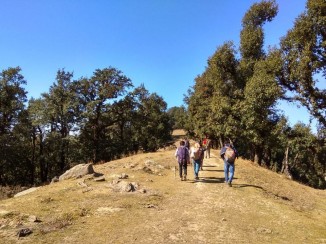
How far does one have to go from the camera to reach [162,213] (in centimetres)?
1233

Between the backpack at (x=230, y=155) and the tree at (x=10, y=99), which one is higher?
the tree at (x=10, y=99)

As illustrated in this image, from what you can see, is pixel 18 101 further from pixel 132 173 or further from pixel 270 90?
pixel 270 90

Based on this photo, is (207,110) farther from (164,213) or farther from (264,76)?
(164,213)

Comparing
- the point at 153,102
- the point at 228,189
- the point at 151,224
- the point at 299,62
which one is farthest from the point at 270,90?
the point at 153,102

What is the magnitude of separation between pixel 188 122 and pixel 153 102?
1230 cm

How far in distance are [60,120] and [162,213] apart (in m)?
34.9

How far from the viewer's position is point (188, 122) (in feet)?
188

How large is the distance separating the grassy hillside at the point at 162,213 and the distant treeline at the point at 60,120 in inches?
1016

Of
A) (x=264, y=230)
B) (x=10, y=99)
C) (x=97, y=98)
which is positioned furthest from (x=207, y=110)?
(x=264, y=230)

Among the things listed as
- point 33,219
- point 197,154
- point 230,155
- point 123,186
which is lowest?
point 33,219

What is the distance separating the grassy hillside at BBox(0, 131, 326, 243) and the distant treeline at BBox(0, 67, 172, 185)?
25.8 m

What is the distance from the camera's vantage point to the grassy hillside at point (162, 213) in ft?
32.8

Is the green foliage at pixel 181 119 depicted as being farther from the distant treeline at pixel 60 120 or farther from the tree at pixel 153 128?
the distant treeline at pixel 60 120

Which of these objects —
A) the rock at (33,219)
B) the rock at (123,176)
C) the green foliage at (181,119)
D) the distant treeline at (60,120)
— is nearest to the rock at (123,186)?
the rock at (123,176)
